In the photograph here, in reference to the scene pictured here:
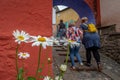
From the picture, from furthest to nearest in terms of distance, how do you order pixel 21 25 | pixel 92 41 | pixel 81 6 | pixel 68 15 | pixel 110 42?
pixel 68 15 → pixel 81 6 → pixel 110 42 → pixel 92 41 → pixel 21 25

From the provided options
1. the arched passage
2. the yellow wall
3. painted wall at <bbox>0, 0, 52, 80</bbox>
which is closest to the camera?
painted wall at <bbox>0, 0, 52, 80</bbox>

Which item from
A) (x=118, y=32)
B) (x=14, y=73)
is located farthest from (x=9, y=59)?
(x=118, y=32)

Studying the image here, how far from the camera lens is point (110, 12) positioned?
27.3 feet

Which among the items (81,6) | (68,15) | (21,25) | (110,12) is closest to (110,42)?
(110,12)

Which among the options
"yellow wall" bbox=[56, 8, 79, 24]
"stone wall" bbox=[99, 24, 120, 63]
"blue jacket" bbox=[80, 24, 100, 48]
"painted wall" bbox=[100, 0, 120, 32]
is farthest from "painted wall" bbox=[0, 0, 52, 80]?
"yellow wall" bbox=[56, 8, 79, 24]

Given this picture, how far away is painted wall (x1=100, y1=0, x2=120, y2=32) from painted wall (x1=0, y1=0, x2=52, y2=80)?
527 centimetres

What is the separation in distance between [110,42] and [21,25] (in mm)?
5770

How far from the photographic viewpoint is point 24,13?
2.80 m

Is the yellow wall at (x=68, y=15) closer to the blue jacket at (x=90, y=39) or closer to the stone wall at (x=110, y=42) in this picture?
the stone wall at (x=110, y=42)

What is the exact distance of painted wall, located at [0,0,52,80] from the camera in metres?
2.63

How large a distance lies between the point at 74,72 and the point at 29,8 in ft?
11.0

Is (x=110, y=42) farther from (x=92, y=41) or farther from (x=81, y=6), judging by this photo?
(x=81, y=6)

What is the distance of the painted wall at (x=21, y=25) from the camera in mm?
2627

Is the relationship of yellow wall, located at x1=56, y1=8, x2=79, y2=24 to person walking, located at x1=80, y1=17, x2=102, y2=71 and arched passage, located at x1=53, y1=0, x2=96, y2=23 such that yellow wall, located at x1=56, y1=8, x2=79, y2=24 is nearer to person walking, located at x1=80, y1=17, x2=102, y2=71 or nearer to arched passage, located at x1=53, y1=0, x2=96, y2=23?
arched passage, located at x1=53, y1=0, x2=96, y2=23
